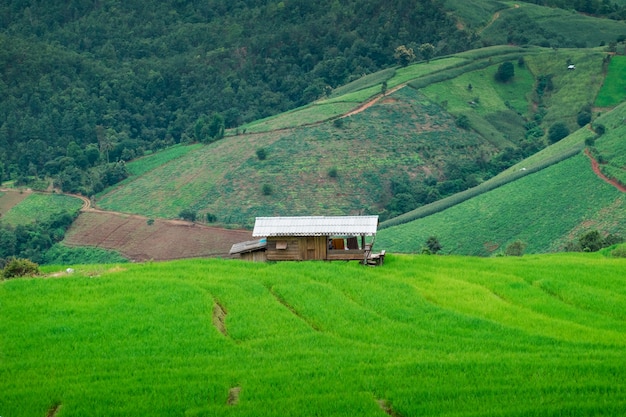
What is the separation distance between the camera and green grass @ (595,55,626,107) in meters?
122

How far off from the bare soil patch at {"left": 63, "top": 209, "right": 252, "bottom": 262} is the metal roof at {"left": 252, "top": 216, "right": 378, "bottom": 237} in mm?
46349

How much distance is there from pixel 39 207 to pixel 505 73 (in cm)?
6228

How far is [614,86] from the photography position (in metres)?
124

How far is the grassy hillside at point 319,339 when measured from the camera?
2700 centimetres

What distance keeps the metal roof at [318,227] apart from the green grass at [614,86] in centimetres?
8452

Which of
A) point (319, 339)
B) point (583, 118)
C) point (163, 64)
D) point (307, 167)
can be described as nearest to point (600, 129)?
point (583, 118)

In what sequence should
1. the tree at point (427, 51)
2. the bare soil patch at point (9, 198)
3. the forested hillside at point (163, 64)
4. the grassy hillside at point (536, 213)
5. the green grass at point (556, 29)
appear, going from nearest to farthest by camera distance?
1. the grassy hillside at point (536, 213)
2. the bare soil patch at point (9, 198)
3. the forested hillside at point (163, 64)
4. the tree at point (427, 51)
5. the green grass at point (556, 29)

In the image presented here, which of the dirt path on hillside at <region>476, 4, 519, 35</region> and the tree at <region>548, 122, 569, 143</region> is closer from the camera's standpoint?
the tree at <region>548, 122, 569, 143</region>

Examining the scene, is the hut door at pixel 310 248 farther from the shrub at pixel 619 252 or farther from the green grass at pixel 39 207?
the green grass at pixel 39 207

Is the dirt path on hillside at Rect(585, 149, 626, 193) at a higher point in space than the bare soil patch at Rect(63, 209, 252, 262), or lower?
higher

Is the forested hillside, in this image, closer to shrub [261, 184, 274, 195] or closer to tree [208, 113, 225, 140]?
tree [208, 113, 225, 140]

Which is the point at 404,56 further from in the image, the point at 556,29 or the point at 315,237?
the point at 315,237

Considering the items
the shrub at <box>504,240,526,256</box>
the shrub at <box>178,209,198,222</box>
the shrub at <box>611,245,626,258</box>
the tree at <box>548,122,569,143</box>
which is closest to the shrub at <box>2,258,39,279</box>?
the shrub at <box>611,245,626,258</box>

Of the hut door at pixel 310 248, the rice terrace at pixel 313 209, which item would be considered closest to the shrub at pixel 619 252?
the rice terrace at pixel 313 209
